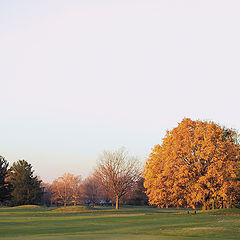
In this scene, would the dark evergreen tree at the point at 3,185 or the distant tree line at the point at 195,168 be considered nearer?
the distant tree line at the point at 195,168

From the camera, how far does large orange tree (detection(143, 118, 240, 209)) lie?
55656mm

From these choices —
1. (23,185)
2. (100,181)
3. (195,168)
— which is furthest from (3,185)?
(195,168)

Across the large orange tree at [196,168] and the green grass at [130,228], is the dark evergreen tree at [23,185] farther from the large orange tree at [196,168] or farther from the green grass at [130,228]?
the green grass at [130,228]

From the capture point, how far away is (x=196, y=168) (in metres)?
56.9

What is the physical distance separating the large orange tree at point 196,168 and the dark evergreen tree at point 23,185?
47745mm

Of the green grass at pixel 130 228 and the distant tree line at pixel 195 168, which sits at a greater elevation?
the distant tree line at pixel 195 168

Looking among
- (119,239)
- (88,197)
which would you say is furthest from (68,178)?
(119,239)

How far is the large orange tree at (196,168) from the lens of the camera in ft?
183

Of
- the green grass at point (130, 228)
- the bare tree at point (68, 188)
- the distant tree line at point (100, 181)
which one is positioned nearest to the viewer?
the green grass at point (130, 228)

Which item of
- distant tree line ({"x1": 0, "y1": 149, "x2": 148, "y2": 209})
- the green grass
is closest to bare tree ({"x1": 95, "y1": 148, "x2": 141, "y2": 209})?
distant tree line ({"x1": 0, "y1": 149, "x2": 148, "y2": 209})

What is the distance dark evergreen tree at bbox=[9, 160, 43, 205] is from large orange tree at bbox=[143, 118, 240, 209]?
47.7 metres

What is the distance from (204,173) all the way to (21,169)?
5770 centimetres

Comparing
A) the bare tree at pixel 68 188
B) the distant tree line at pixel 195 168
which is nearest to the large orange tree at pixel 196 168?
the distant tree line at pixel 195 168

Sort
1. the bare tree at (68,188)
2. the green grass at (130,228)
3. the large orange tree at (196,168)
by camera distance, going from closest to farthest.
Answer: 1. the green grass at (130,228)
2. the large orange tree at (196,168)
3. the bare tree at (68,188)
